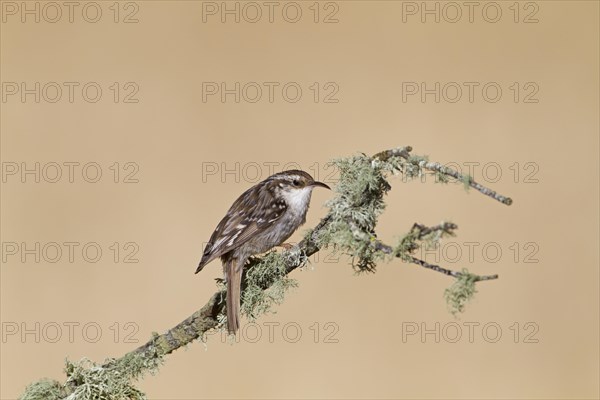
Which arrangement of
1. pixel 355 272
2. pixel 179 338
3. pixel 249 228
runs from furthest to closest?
pixel 249 228 → pixel 179 338 → pixel 355 272

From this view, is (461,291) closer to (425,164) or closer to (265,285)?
(425,164)

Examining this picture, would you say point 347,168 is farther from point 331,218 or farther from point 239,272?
point 239,272

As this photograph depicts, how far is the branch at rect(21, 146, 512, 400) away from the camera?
1.95m

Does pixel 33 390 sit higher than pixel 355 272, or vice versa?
pixel 355 272

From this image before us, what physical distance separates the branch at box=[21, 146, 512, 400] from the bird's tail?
1.5 inches

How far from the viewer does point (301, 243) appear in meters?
2.38

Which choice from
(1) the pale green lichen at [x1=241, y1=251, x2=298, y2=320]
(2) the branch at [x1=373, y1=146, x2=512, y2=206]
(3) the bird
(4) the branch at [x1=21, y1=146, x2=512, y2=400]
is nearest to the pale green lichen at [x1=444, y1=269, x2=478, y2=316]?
(4) the branch at [x1=21, y1=146, x2=512, y2=400]

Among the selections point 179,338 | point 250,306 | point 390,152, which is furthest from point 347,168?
point 179,338

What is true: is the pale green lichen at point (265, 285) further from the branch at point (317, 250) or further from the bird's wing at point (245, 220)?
the bird's wing at point (245, 220)

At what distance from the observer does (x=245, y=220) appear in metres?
3.09

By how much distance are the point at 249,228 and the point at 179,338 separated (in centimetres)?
66

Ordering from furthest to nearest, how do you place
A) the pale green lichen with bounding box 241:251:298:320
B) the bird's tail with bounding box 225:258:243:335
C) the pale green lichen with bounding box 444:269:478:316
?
the pale green lichen with bounding box 241:251:298:320 < the bird's tail with bounding box 225:258:243:335 < the pale green lichen with bounding box 444:269:478:316

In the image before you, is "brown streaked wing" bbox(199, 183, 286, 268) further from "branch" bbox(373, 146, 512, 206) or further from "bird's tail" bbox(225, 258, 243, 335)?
"branch" bbox(373, 146, 512, 206)

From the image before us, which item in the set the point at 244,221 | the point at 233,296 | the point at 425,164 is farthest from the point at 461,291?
the point at 244,221
